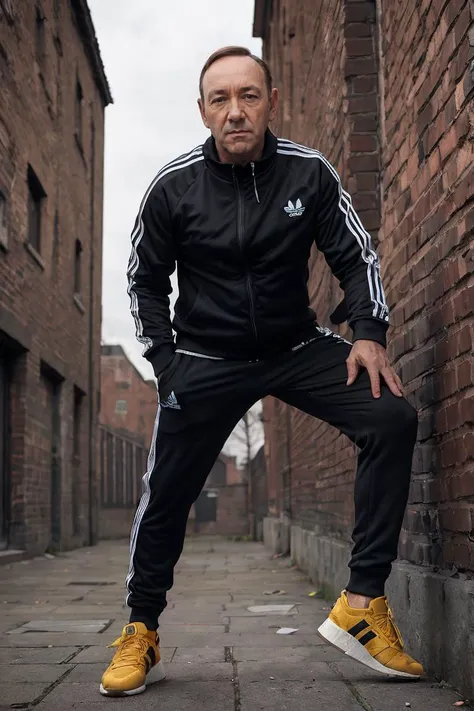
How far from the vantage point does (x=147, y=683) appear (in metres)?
2.80

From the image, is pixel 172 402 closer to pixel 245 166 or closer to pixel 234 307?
pixel 234 307

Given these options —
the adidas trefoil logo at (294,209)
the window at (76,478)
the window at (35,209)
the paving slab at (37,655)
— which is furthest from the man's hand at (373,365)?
the window at (76,478)

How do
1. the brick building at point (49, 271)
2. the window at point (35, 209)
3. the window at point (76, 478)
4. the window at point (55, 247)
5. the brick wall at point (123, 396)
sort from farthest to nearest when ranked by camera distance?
the brick wall at point (123, 396) → the window at point (76, 478) → the window at point (55, 247) → the window at point (35, 209) → the brick building at point (49, 271)

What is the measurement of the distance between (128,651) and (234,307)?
1.19 meters

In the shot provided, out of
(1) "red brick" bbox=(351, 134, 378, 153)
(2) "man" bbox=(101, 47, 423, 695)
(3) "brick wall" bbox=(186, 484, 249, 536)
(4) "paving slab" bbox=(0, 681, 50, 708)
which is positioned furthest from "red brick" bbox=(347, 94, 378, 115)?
(3) "brick wall" bbox=(186, 484, 249, 536)

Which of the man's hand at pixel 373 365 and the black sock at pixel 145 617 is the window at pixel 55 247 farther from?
the man's hand at pixel 373 365

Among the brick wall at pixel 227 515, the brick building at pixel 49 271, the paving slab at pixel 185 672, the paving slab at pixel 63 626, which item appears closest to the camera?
the paving slab at pixel 185 672

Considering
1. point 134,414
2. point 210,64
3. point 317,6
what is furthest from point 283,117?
point 134,414

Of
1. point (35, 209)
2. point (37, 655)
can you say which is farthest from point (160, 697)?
point (35, 209)

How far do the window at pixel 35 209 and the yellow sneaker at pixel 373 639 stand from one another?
973 centimetres

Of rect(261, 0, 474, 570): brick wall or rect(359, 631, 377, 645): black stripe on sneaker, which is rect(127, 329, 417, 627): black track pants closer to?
rect(359, 631, 377, 645): black stripe on sneaker

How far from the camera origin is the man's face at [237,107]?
2.87 metres

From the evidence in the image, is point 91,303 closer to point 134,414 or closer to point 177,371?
point 177,371

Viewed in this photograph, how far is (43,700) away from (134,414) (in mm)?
35511
